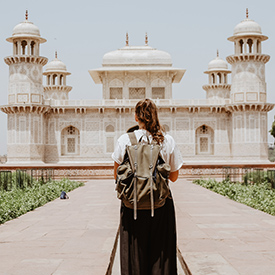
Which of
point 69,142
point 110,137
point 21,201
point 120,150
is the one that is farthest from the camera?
point 69,142

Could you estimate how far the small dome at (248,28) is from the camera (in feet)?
92.9

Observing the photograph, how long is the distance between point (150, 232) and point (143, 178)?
0.45 metres

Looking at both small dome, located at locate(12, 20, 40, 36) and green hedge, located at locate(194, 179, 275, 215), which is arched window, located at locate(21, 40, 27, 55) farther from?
green hedge, located at locate(194, 179, 275, 215)

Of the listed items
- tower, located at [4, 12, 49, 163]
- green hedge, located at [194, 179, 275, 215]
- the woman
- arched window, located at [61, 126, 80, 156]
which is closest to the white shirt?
the woman

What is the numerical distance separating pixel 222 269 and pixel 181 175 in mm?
13840

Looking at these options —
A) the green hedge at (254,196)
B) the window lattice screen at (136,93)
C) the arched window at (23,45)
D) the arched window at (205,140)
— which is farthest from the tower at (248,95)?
the green hedge at (254,196)

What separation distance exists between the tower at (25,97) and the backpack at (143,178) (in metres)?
25.1

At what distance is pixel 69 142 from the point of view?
97.0 feet

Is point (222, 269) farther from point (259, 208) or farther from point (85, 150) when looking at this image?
point (85, 150)

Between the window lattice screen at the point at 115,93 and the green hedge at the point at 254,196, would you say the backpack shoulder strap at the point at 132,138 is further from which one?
the window lattice screen at the point at 115,93

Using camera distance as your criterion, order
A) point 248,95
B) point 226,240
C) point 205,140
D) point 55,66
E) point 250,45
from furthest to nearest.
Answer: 1. point 55,66
2. point 205,140
3. point 250,45
4. point 248,95
5. point 226,240

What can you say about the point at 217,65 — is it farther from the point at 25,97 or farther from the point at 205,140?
the point at 25,97

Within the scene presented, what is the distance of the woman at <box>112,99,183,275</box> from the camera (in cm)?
294

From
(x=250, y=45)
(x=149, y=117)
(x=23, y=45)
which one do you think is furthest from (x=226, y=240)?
(x=23, y=45)
